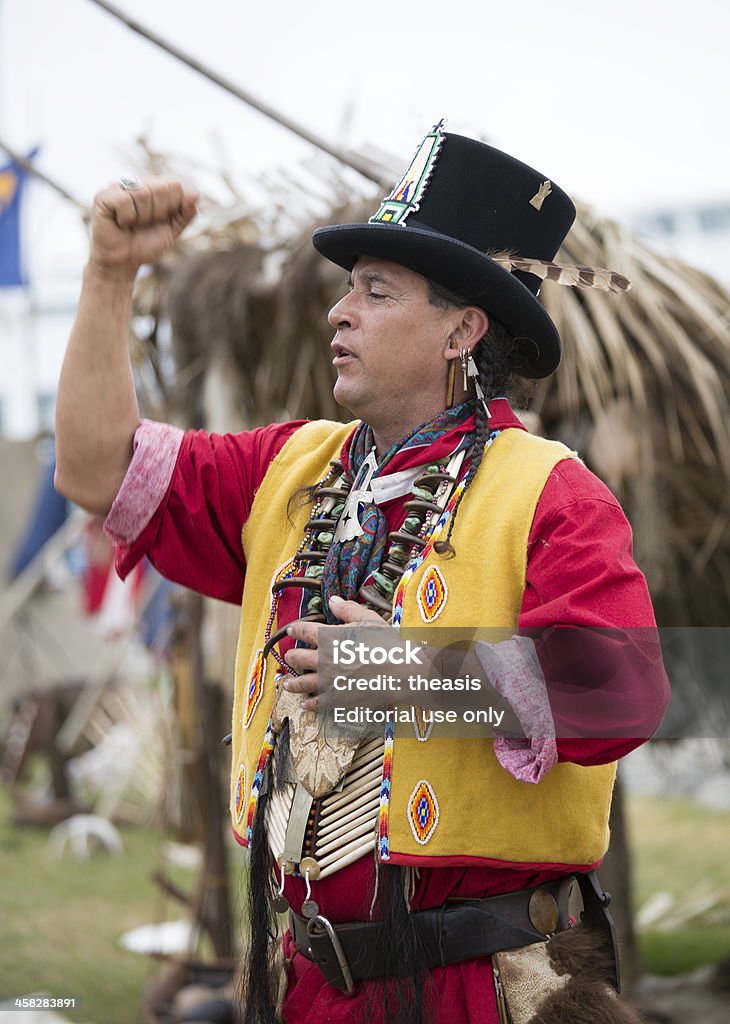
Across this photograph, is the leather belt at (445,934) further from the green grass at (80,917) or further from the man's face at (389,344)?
the green grass at (80,917)

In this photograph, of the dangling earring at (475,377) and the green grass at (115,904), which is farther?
the green grass at (115,904)

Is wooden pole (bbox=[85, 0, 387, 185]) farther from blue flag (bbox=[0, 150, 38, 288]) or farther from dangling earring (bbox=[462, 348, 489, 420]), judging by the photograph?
blue flag (bbox=[0, 150, 38, 288])

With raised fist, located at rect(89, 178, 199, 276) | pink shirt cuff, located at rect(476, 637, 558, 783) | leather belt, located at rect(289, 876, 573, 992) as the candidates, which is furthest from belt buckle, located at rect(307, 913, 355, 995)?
raised fist, located at rect(89, 178, 199, 276)

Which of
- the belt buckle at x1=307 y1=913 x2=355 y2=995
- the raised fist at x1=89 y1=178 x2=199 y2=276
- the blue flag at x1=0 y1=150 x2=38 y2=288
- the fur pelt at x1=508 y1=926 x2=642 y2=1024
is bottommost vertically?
the blue flag at x1=0 y1=150 x2=38 y2=288

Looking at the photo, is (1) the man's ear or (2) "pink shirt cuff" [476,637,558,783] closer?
(2) "pink shirt cuff" [476,637,558,783]

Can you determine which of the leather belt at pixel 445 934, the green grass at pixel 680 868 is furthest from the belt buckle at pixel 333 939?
the green grass at pixel 680 868

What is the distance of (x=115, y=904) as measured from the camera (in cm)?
623

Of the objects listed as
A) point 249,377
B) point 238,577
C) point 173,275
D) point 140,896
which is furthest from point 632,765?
point 238,577

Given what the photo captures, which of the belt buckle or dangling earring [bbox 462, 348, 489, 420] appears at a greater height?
dangling earring [bbox 462, 348, 489, 420]

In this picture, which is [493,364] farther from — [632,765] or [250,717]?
[632,765]

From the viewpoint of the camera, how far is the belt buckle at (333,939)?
6.03 feet

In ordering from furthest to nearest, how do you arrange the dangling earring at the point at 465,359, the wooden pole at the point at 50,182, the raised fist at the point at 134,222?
the wooden pole at the point at 50,182 < the dangling earring at the point at 465,359 < the raised fist at the point at 134,222

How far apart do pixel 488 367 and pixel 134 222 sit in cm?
63

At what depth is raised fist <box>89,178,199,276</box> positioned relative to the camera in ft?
6.11
